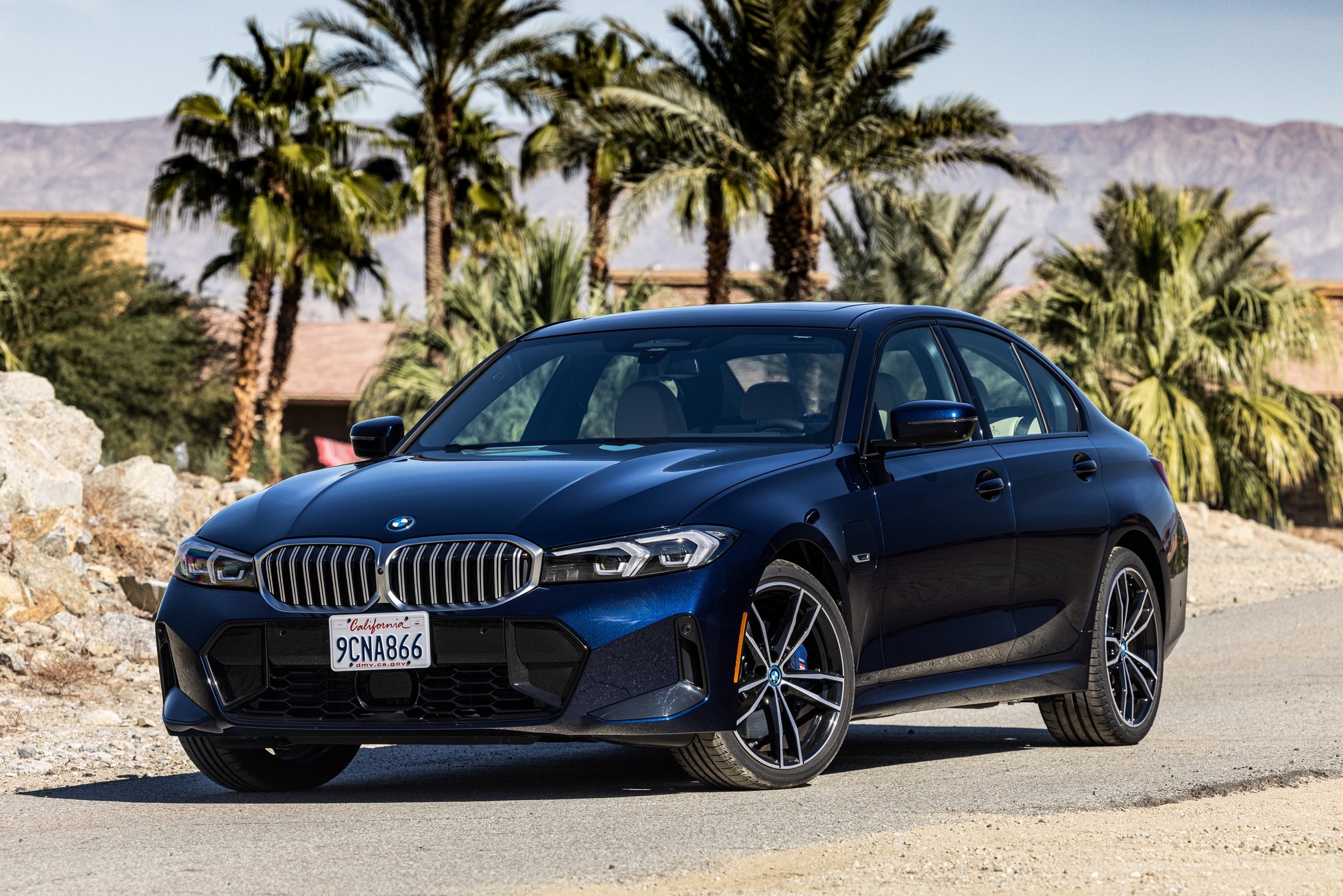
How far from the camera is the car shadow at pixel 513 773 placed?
6441 mm

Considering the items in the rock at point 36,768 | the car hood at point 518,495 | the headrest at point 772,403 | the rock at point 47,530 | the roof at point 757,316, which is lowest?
the rock at point 36,768

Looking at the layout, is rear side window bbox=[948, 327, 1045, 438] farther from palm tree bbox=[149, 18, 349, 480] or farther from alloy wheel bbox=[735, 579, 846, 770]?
palm tree bbox=[149, 18, 349, 480]

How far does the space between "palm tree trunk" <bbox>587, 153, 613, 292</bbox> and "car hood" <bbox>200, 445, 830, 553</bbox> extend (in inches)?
1161

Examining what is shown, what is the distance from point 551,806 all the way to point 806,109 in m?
20.0

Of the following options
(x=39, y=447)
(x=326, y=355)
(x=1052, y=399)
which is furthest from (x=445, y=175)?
(x=1052, y=399)

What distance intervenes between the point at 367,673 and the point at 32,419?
11250 millimetres

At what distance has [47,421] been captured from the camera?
1628 cm

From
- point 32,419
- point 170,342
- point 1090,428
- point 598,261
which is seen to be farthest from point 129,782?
point 170,342

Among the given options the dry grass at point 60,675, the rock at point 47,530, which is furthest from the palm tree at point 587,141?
the dry grass at point 60,675

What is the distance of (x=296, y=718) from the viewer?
5.93m

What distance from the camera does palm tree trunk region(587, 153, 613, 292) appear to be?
36844mm

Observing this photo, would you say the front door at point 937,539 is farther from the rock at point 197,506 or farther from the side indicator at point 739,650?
the rock at point 197,506

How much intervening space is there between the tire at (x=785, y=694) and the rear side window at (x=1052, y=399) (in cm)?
213

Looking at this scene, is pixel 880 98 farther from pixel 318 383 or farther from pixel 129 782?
pixel 318 383
